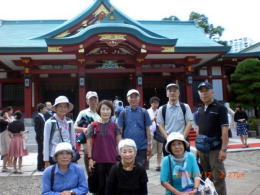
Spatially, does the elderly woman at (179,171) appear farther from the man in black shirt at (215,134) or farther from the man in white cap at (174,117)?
the man in white cap at (174,117)

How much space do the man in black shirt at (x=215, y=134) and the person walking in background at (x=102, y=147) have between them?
1.15 m

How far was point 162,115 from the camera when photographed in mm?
4438

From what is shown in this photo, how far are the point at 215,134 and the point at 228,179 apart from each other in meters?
2.29

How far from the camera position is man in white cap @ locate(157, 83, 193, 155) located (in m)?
4.34

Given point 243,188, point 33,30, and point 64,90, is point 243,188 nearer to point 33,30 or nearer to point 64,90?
point 64,90

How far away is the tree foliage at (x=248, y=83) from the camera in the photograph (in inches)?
593

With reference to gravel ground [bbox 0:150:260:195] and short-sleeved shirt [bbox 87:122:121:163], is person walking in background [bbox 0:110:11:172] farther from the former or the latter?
short-sleeved shirt [bbox 87:122:121:163]

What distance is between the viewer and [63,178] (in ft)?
10.4

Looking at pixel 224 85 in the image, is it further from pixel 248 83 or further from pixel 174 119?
pixel 174 119

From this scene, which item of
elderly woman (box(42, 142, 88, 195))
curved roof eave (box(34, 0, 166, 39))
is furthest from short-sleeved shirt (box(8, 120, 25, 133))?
curved roof eave (box(34, 0, 166, 39))

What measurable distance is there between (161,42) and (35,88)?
6.54 meters

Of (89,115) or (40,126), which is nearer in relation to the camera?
(89,115)

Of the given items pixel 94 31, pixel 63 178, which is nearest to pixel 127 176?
pixel 63 178

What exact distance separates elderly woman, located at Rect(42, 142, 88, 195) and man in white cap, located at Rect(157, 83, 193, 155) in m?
1.55
